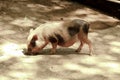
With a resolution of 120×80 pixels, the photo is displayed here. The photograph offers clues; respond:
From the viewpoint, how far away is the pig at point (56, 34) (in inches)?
190

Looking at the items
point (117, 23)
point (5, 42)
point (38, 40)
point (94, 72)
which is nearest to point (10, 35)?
point (5, 42)

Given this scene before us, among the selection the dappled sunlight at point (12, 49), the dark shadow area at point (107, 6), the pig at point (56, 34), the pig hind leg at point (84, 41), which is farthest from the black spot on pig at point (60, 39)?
the dark shadow area at point (107, 6)

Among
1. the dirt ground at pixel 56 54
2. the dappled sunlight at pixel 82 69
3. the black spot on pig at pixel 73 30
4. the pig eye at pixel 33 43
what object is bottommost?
the dappled sunlight at pixel 82 69

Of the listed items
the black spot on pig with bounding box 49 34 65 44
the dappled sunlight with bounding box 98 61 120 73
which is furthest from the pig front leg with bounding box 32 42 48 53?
the dappled sunlight with bounding box 98 61 120 73

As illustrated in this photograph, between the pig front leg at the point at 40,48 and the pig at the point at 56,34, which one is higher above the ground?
the pig at the point at 56,34

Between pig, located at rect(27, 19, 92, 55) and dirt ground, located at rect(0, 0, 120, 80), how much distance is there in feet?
0.62

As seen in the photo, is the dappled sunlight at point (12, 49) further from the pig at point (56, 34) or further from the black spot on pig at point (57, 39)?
the black spot on pig at point (57, 39)

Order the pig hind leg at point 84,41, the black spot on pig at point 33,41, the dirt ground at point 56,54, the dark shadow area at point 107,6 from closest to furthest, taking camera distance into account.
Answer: the dirt ground at point 56,54 → the black spot on pig at point 33,41 → the pig hind leg at point 84,41 → the dark shadow area at point 107,6

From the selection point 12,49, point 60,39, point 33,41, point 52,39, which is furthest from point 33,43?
point 12,49

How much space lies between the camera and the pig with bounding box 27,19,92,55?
190 inches

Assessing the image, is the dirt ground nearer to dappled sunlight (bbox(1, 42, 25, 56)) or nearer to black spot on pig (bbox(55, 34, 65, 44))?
dappled sunlight (bbox(1, 42, 25, 56))

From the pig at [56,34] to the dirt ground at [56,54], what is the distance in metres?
0.19

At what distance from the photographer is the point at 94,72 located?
4.56 meters

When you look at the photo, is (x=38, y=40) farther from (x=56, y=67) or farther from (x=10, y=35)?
(x=10, y=35)
